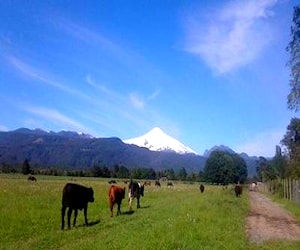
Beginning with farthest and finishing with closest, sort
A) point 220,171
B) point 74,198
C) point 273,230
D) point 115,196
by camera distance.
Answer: point 220,171 < point 115,196 < point 74,198 < point 273,230

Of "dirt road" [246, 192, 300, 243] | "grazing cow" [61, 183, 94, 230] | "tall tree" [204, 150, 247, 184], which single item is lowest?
"dirt road" [246, 192, 300, 243]

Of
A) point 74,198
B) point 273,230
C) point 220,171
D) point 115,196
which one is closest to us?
point 273,230

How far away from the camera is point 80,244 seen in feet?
54.8

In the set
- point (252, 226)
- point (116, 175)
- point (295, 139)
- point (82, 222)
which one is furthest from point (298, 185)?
point (116, 175)

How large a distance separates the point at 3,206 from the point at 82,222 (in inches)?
347

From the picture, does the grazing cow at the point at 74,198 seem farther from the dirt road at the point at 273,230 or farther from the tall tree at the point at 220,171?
the tall tree at the point at 220,171

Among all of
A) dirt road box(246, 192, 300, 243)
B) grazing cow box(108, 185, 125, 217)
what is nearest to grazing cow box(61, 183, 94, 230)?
grazing cow box(108, 185, 125, 217)

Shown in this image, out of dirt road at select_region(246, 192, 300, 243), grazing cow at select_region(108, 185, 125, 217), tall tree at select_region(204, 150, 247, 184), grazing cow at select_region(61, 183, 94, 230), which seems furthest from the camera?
tall tree at select_region(204, 150, 247, 184)

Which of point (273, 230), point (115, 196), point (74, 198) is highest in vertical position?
point (115, 196)

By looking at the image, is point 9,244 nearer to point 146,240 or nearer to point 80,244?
point 80,244

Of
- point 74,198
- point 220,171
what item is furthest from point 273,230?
point 220,171

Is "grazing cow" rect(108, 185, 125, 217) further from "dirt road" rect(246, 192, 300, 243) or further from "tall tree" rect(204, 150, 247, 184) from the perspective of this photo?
"tall tree" rect(204, 150, 247, 184)

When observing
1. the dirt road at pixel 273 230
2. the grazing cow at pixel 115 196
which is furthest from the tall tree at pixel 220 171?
the grazing cow at pixel 115 196

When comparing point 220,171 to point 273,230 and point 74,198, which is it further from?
point 74,198
